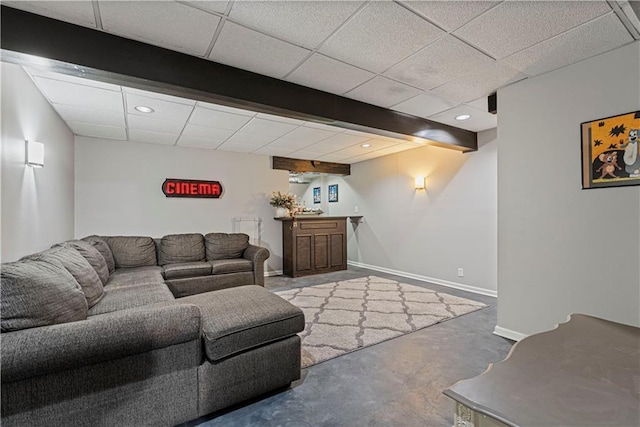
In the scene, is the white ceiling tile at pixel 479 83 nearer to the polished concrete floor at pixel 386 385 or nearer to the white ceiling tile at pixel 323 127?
the white ceiling tile at pixel 323 127

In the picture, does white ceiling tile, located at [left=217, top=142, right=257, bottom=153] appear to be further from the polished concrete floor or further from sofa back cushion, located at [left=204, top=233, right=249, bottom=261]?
the polished concrete floor

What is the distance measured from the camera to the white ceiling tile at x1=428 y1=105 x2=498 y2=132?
3429 millimetres

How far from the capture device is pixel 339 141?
187 inches

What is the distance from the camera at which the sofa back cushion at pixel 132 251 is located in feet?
12.9

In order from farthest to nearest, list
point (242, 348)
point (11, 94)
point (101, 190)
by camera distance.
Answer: point (101, 190) < point (11, 94) < point (242, 348)

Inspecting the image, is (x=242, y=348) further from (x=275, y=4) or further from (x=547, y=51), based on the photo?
(x=547, y=51)

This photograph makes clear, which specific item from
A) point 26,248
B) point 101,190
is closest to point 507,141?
point 26,248

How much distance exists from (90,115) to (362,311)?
4002 millimetres

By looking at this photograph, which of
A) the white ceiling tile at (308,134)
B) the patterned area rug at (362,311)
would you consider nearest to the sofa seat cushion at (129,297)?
the patterned area rug at (362,311)

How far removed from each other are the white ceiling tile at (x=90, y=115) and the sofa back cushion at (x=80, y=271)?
1784 millimetres

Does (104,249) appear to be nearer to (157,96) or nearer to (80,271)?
(80,271)

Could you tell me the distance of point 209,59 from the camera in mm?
2279

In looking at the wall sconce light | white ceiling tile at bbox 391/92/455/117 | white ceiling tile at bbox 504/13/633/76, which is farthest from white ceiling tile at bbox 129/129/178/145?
white ceiling tile at bbox 504/13/633/76

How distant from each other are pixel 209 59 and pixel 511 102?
2.75 meters
